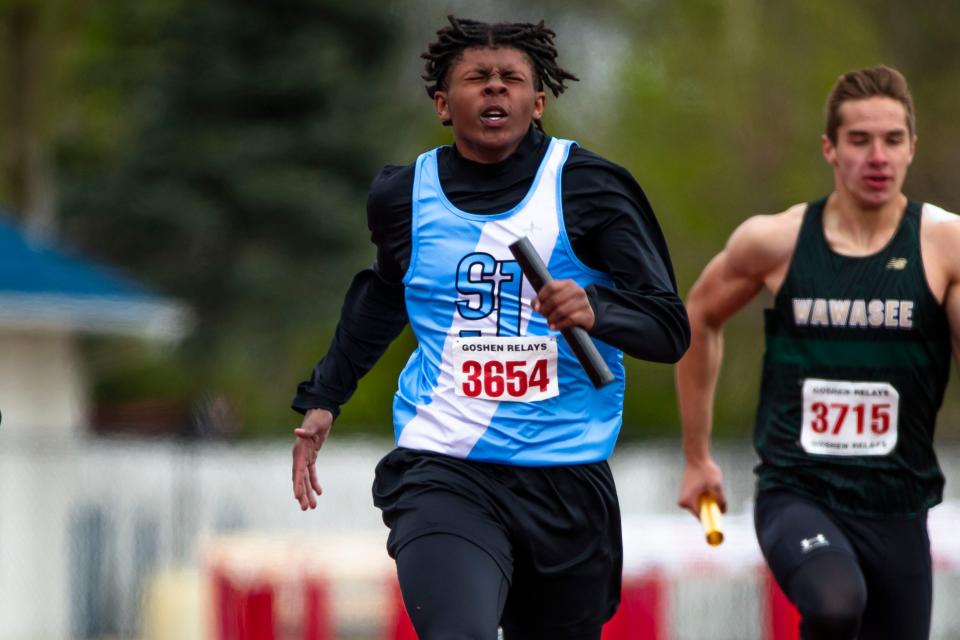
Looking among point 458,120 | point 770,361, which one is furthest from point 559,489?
point 770,361

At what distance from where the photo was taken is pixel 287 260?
85.1ft

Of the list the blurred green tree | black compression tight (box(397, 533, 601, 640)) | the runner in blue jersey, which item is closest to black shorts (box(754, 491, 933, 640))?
the runner in blue jersey

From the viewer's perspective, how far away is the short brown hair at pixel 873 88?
6254mm

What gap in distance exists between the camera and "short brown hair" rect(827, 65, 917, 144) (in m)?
6.25

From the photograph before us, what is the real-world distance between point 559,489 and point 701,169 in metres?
15.6

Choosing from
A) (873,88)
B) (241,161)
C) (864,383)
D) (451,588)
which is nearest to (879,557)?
(864,383)

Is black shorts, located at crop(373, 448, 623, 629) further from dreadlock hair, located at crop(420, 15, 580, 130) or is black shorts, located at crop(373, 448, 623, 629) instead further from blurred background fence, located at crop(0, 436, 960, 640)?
blurred background fence, located at crop(0, 436, 960, 640)

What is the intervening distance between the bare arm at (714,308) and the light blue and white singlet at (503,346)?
4.67 feet

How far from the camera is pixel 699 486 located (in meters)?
6.53

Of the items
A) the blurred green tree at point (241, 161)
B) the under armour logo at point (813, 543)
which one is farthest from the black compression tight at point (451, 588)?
the blurred green tree at point (241, 161)

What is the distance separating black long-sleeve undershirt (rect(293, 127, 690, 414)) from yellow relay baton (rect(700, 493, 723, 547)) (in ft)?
4.45

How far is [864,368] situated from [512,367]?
164 cm

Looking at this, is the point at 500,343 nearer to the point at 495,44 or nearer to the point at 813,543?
the point at 495,44

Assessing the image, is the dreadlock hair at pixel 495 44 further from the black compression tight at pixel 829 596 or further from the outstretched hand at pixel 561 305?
the black compression tight at pixel 829 596
